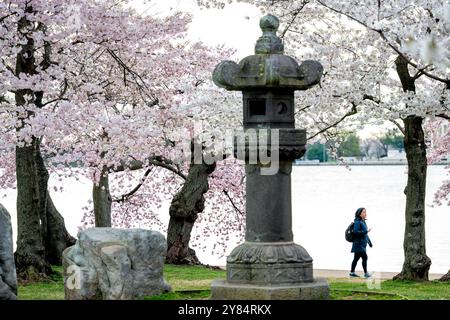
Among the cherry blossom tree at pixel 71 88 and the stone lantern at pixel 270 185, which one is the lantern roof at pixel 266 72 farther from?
the cherry blossom tree at pixel 71 88

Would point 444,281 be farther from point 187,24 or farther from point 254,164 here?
point 254,164

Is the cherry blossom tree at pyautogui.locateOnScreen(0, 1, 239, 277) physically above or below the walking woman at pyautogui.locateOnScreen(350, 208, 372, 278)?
above

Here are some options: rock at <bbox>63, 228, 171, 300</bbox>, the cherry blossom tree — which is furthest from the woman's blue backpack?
rock at <bbox>63, 228, 171, 300</bbox>

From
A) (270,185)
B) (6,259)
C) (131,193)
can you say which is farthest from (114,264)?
(131,193)

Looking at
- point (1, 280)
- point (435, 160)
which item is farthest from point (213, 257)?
point (1, 280)

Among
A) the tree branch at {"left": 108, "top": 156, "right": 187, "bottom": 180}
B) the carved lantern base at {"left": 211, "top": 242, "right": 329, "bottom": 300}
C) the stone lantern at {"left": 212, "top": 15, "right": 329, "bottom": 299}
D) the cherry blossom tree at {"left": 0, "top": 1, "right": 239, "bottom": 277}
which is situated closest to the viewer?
the carved lantern base at {"left": 211, "top": 242, "right": 329, "bottom": 300}

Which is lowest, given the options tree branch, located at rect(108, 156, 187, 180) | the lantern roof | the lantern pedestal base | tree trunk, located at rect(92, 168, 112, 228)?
the lantern pedestal base

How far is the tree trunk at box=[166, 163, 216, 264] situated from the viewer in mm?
25172

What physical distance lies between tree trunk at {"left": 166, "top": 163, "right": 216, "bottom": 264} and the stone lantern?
1135 centimetres

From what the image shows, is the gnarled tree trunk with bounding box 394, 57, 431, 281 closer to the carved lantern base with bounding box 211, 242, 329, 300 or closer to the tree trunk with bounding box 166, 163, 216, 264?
the tree trunk with bounding box 166, 163, 216, 264

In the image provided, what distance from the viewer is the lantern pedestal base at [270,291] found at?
43.0ft

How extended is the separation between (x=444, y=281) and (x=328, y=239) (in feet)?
76.6

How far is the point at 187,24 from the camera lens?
70.4 feet

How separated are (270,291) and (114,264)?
9.82 ft
